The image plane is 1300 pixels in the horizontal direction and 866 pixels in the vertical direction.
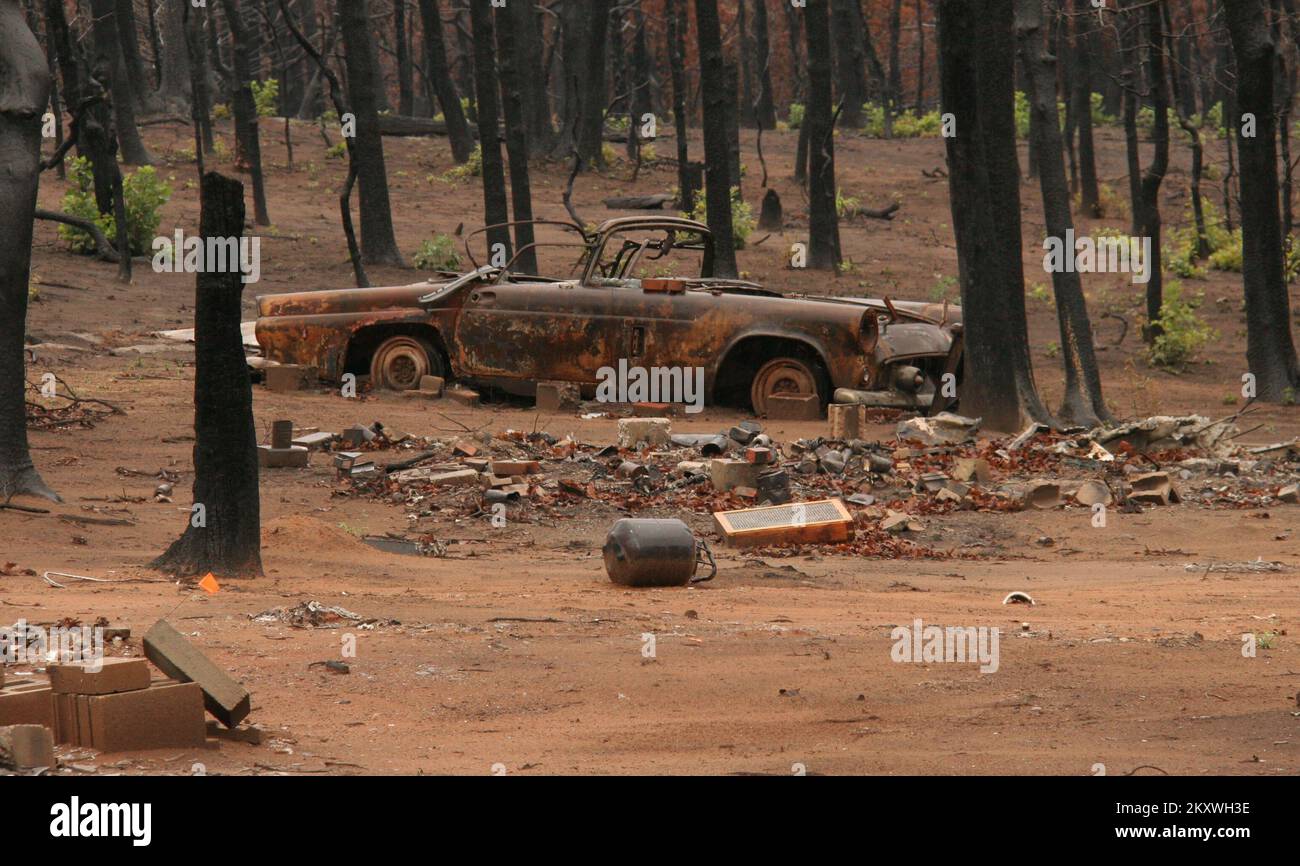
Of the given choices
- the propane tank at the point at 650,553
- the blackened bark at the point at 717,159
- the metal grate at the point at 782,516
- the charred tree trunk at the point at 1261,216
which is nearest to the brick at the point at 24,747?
the propane tank at the point at 650,553

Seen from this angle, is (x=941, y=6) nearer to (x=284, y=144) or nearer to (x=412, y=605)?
(x=412, y=605)

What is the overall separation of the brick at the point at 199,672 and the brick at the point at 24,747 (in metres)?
0.62

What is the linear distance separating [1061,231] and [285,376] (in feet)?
24.5

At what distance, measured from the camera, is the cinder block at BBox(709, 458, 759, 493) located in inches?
457

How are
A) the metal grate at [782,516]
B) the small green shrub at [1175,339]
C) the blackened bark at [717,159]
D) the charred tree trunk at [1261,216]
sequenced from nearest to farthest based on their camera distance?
the metal grate at [782,516] → the charred tree trunk at [1261,216] → the small green shrub at [1175,339] → the blackened bark at [717,159]

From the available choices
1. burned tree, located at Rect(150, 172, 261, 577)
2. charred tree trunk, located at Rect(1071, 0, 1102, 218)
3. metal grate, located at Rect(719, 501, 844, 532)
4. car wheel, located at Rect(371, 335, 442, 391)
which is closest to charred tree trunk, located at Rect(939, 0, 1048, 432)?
metal grate, located at Rect(719, 501, 844, 532)

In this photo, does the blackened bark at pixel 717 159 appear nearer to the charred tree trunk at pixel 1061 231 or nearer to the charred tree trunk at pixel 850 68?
the charred tree trunk at pixel 1061 231

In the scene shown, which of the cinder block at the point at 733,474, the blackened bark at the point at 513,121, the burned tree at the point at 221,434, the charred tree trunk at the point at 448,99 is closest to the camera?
the burned tree at the point at 221,434

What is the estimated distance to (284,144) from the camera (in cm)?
3459

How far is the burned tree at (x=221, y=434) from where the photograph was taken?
8.53 metres

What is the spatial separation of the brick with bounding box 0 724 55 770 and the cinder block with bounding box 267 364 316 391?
10688mm

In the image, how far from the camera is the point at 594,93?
33438 mm

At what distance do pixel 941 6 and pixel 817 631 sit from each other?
8.71 meters

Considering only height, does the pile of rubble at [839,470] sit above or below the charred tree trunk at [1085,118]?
below
